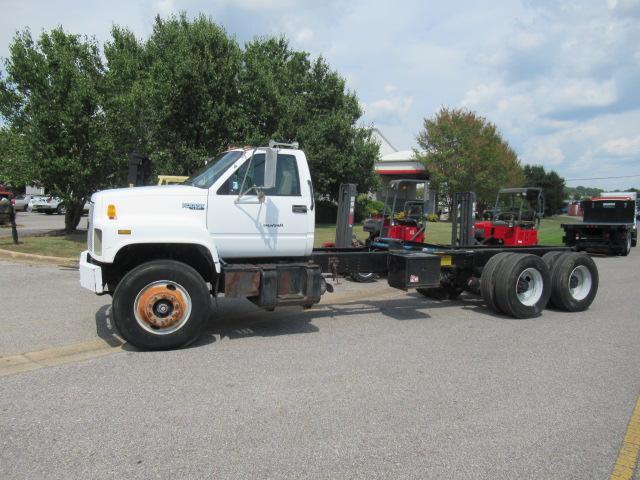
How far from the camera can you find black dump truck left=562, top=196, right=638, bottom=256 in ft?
64.2

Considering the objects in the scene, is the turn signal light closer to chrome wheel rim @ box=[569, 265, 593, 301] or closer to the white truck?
the white truck

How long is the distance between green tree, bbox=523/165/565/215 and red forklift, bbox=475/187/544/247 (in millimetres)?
49251

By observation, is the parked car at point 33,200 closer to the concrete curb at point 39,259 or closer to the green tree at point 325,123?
the green tree at point 325,123

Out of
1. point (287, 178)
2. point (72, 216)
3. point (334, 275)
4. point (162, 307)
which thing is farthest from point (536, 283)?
point (72, 216)

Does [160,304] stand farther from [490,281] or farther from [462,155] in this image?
[462,155]

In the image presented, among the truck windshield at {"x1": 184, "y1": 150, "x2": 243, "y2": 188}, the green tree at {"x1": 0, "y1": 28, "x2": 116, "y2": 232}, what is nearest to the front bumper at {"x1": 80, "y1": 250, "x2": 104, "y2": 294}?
the truck windshield at {"x1": 184, "y1": 150, "x2": 243, "y2": 188}

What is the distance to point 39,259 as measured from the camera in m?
12.8

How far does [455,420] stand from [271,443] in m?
1.52

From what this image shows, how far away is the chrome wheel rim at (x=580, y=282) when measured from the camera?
892 centimetres

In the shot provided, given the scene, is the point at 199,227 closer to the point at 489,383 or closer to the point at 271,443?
the point at 271,443

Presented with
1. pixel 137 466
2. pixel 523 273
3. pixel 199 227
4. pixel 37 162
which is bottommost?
pixel 137 466

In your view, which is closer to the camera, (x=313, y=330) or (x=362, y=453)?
(x=362, y=453)

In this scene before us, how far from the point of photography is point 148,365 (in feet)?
17.9

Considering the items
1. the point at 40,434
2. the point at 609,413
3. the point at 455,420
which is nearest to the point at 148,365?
the point at 40,434
